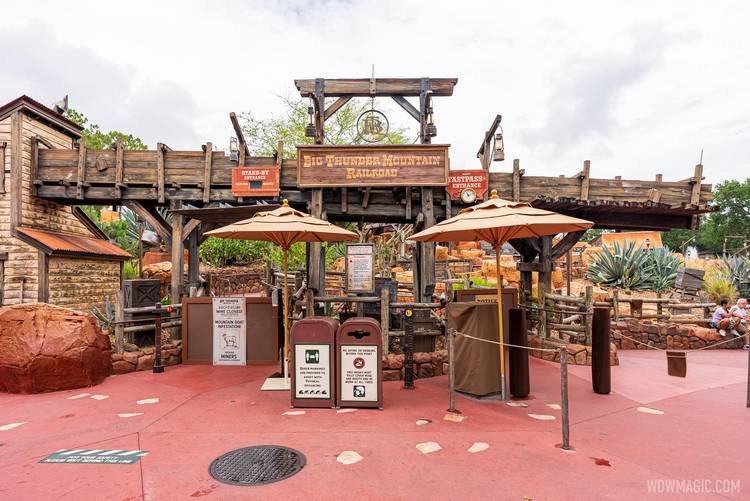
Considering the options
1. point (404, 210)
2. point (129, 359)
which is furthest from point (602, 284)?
point (129, 359)

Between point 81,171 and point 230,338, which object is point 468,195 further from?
point 81,171

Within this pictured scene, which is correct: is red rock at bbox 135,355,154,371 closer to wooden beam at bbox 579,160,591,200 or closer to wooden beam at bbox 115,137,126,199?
wooden beam at bbox 115,137,126,199

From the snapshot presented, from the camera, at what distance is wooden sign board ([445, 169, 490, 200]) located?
27.6 ft

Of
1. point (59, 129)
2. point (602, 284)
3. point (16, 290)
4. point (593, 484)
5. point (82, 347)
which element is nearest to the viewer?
point (593, 484)

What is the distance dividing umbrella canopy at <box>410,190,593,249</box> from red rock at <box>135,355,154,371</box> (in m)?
5.27

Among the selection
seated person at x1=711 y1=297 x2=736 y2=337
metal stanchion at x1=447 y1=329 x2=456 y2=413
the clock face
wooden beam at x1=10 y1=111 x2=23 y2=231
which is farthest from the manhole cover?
seated person at x1=711 y1=297 x2=736 y2=337

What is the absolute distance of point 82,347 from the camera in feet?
20.0

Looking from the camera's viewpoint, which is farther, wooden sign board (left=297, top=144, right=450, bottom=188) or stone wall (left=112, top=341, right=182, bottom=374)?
wooden sign board (left=297, top=144, right=450, bottom=188)

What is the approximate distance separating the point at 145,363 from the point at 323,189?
4669 millimetres

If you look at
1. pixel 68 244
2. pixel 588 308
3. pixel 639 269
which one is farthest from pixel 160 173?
pixel 639 269

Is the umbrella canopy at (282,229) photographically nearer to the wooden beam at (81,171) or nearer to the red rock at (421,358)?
the red rock at (421,358)

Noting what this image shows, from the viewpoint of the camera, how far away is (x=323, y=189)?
8.49 m

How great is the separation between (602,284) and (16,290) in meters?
20.8

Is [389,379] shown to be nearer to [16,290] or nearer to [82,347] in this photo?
[82,347]
